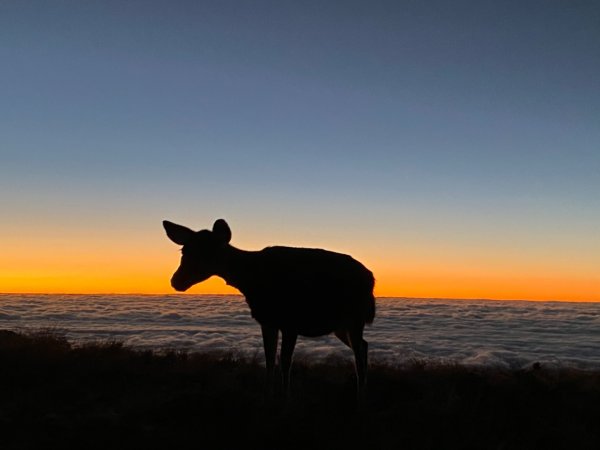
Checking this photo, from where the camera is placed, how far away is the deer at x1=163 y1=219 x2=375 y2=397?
8.35 m

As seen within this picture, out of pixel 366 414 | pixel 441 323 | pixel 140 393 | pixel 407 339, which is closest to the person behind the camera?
pixel 366 414

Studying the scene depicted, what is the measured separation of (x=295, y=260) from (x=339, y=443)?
307 centimetres

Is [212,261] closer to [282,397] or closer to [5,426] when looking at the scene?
[282,397]

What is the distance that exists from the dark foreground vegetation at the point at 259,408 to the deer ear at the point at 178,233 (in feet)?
7.38

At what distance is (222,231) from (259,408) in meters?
2.73

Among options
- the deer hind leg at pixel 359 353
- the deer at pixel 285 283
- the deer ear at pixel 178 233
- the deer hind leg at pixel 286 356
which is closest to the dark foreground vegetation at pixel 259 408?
the deer hind leg at pixel 286 356

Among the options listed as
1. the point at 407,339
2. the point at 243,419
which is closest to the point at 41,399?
the point at 243,419

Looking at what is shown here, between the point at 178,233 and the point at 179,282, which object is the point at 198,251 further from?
the point at 179,282

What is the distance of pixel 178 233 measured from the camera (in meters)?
8.86

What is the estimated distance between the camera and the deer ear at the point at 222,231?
28.7 ft

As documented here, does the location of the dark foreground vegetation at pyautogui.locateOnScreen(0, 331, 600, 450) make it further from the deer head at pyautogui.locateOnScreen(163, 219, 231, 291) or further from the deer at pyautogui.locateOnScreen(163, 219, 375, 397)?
the deer head at pyautogui.locateOnScreen(163, 219, 231, 291)

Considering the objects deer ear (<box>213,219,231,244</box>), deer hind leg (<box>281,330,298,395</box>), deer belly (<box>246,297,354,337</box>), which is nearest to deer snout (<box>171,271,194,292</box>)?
deer ear (<box>213,219,231,244</box>)

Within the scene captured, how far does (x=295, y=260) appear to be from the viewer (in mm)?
8742

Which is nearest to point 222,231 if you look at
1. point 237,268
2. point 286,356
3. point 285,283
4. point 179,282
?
point 237,268
